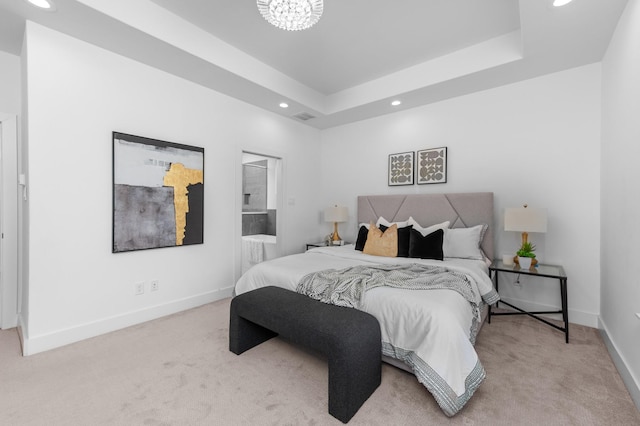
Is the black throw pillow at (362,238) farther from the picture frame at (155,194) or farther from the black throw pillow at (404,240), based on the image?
the picture frame at (155,194)

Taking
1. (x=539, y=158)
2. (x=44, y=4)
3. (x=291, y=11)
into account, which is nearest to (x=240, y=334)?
(x=291, y=11)

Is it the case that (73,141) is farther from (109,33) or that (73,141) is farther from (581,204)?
(581,204)

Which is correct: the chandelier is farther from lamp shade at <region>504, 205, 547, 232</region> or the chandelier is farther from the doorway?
the doorway

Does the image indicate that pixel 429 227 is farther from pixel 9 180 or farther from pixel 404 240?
pixel 9 180

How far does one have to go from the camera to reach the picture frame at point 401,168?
4090 mm

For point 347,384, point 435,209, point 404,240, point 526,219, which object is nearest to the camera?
point 347,384

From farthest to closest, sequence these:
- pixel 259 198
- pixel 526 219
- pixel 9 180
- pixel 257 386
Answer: pixel 259 198 → pixel 526 219 → pixel 9 180 → pixel 257 386

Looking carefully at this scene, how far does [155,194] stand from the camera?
3.00m

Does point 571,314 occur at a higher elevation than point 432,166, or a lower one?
lower

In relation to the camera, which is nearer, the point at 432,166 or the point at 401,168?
the point at 432,166

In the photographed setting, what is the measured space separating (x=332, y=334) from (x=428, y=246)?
187 centimetres

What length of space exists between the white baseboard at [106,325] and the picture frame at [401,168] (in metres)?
2.87

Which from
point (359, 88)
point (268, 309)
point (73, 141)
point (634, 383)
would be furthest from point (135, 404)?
point (359, 88)

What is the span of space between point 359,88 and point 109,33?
9.13 ft
